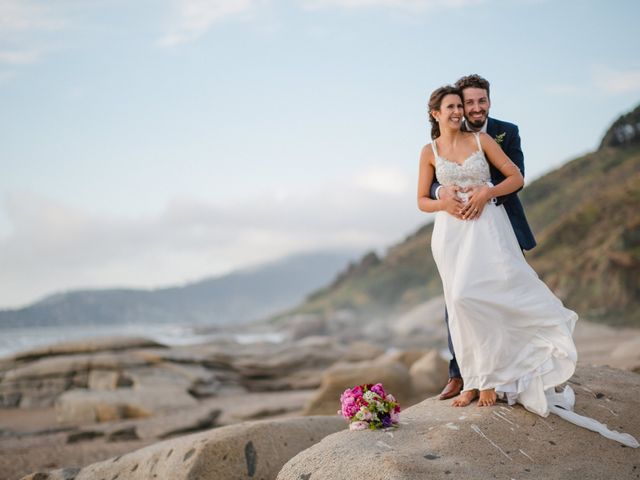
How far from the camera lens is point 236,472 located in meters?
6.33

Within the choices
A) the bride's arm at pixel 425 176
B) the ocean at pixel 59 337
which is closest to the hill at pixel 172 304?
the ocean at pixel 59 337

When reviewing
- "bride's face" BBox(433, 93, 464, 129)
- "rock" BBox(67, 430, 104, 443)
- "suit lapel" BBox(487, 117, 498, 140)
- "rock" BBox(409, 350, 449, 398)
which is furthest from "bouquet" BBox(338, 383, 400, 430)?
"rock" BBox(409, 350, 449, 398)

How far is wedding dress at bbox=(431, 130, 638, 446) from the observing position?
16.9 feet

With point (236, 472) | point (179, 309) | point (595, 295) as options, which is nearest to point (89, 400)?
point (236, 472)

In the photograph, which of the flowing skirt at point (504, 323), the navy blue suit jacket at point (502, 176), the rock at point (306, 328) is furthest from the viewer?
the rock at point (306, 328)

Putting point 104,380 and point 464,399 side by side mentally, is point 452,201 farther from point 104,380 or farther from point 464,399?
point 104,380

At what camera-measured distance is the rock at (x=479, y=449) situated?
4324mm

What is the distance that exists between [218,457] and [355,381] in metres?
7.09

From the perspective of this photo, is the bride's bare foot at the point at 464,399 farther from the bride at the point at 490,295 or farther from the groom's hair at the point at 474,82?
the groom's hair at the point at 474,82

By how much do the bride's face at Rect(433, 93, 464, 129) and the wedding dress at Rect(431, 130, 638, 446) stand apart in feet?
2.57

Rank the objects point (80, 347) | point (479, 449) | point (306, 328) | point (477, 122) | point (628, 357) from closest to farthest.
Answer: point (479, 449)
point (477, 122)
point (628, 357)
point (80, 347)
point (306, 328)

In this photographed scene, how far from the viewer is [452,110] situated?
18.0 ft

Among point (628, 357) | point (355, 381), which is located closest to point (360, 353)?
point (355, 381)

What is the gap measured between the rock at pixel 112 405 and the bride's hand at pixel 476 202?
10.9 metres
